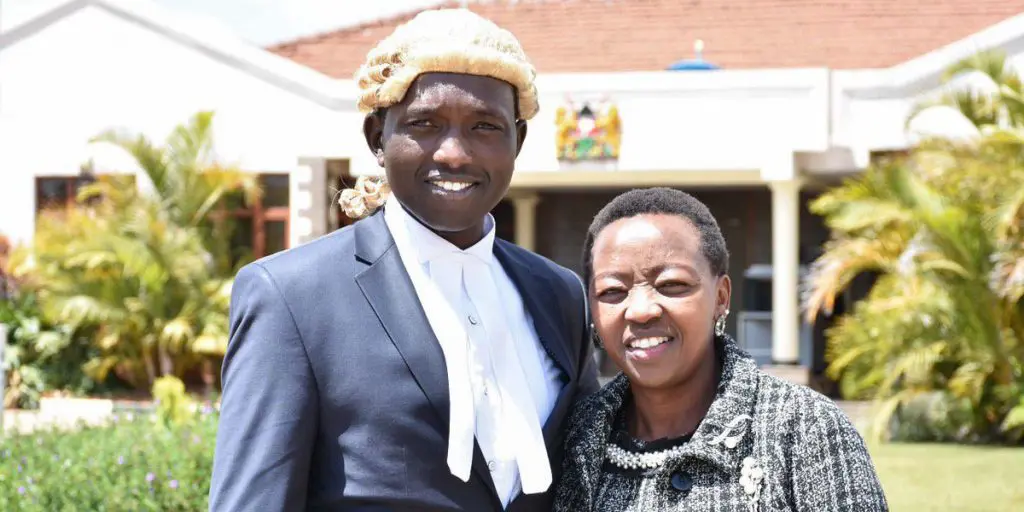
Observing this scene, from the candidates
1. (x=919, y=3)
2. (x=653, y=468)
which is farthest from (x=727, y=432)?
(x=919, y=3)

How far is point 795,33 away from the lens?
18562mm

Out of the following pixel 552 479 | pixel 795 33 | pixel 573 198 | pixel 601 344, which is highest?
pixel 795 33

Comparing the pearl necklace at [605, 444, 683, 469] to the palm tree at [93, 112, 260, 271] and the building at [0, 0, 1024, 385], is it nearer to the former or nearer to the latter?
the building at [0, 0, 1024, 385]

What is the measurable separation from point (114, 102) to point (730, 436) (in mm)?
15875

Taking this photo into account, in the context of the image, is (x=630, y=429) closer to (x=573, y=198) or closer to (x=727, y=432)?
(x=727, y=432)

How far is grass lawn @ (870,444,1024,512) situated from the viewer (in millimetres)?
8773

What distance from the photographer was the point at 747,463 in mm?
2557

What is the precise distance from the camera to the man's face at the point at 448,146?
2.52 metres

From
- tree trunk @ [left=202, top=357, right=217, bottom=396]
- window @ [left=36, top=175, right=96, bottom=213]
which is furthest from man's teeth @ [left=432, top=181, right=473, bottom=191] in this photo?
window @ [left=36, top=175, right=96, bottom=213]

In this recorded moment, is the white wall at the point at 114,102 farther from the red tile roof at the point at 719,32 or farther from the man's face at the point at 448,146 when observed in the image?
the man's face at the point at 448,146

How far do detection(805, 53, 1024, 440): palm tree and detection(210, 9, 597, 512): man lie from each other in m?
8.81

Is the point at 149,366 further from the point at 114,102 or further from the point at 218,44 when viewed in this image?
the point at 218,44

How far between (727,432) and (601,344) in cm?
40

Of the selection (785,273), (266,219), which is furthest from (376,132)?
(266,219)
